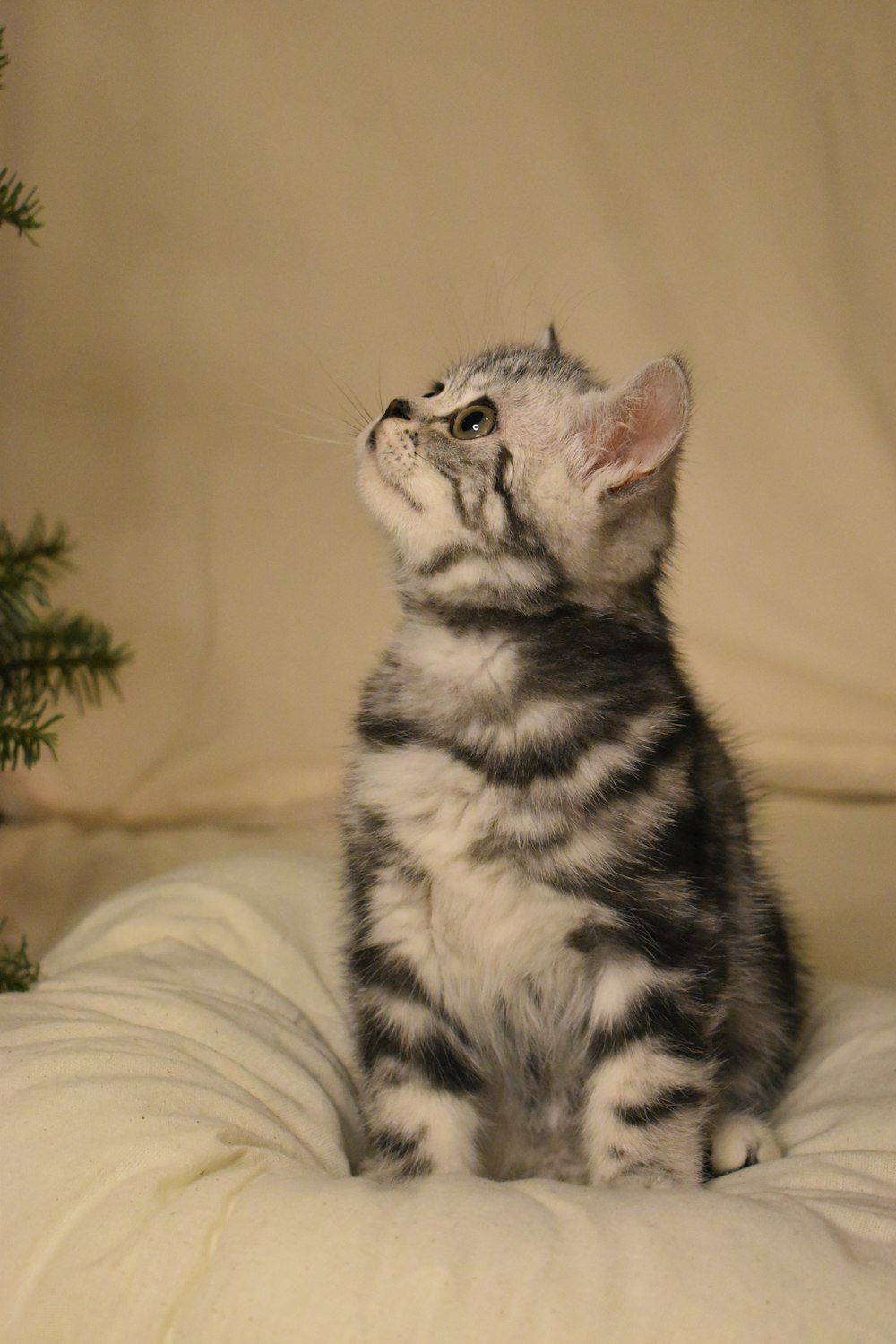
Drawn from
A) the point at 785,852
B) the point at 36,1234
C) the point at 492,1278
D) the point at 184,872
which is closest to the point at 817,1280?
the point at 492,1278

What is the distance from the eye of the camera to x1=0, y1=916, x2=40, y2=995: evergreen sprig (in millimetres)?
1727

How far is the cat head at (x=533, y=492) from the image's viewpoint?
4.36ft

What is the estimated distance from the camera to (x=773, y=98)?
2.73 m

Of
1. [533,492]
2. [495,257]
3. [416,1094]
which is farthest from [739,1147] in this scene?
[495,257]

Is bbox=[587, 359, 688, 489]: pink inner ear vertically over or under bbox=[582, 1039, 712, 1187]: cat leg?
over

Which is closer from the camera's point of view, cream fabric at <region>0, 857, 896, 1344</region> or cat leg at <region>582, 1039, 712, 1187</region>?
cream fabric at <region>0, 857, 896, 1344</region>

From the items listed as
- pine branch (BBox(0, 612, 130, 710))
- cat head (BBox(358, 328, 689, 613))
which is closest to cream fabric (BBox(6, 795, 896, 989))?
pine branch (BBox(0, 612, 130, 710))

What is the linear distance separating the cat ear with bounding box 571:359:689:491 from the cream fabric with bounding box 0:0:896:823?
4.36 feet

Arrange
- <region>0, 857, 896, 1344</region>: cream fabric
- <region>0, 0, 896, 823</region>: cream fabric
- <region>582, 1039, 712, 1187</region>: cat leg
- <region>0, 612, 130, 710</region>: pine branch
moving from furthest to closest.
A: <region>0, 0, 896, 823</region>: cream fabric < <region>0, 612, 130, 710</region>: pine branch < <region>582, 1039, 712, 1187</region>: cat leg < <region>0, 857, 896, 1344</region>: cream fabric

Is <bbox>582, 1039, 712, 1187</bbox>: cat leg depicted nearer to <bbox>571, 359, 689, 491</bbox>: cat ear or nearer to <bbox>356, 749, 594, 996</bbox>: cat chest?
<bbox>356, 749, 594, 996</bbox>: cat chest

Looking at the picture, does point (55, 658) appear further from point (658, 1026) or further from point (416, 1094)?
point (658, 1026)

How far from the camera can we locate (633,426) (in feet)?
4.39

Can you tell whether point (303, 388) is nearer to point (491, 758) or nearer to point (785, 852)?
point (785, 852)

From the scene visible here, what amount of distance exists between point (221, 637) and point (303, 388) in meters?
0.56
